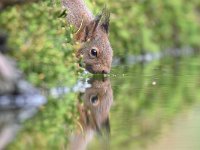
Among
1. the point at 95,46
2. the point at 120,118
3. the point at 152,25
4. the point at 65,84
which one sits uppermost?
the point at 152,25

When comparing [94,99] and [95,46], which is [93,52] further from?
[94,99]

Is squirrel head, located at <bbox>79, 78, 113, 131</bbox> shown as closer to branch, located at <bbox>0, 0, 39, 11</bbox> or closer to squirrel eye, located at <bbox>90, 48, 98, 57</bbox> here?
squirrel eye, located at <bbox>90, 48, 98, 57</bbox>

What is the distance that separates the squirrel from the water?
0.38m

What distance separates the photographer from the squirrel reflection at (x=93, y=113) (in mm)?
9391

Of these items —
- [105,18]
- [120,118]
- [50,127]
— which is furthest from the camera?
[105,18]

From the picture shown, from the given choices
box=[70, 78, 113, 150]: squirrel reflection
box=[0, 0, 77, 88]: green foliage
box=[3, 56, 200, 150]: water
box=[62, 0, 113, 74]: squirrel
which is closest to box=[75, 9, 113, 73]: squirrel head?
box=[62, 0, 113, 74]: squirrel

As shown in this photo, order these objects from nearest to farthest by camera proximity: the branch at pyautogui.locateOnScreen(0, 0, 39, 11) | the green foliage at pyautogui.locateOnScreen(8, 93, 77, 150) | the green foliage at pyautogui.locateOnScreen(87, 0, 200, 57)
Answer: the green foliage at pyautogui.locateOnScreen(8, 93, 77, 150) < the branch at pyautogui.locateOnScreen(0, 0, 39, 11) < the green foliage at pyautogui.locateOnScreen(87, 0, 200, 57)

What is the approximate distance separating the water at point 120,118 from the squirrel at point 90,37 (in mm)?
380

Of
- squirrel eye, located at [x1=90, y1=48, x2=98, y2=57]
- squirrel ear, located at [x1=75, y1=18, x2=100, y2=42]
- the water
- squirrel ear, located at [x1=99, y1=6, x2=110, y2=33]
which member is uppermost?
squirrel ear, located at [x1=99, y1=6, x2=110, y2=33]

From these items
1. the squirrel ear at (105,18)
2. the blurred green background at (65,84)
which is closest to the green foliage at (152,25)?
the blurred green background at (65,84)

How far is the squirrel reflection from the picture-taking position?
939 centimetres

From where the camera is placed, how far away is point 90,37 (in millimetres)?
17391

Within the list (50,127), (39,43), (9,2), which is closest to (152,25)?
(39,43)

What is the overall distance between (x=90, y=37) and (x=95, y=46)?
201 mm
